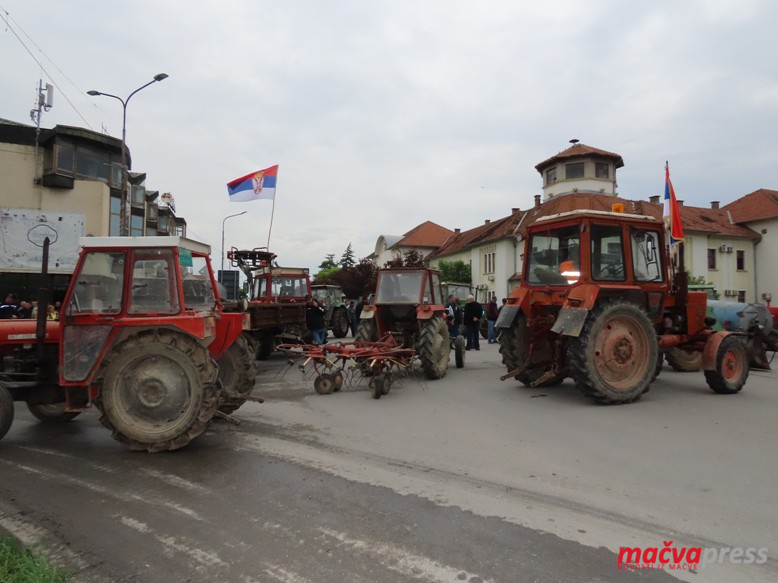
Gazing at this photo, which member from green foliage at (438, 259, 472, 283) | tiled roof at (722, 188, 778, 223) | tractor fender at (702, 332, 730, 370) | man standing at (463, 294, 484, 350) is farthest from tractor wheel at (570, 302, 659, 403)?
tiled roof at (722, 188, 778, 223)

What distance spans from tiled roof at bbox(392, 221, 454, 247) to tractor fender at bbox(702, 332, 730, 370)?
53.5m

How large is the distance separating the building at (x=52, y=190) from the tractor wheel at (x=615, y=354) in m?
19.9

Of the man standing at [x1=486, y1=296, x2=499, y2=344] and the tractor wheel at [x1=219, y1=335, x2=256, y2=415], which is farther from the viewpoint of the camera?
the man standing at [x1=486, y1=296, x2=499, y2=344]

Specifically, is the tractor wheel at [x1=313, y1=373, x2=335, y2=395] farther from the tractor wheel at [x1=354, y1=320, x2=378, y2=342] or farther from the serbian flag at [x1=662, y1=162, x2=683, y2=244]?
the serbian flag at [x1=662, y1=162, x2=683, y2=244]

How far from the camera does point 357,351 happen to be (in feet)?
26.3

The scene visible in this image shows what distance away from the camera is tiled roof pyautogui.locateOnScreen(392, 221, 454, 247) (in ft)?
200

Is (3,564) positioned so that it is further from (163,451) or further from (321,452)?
(321,452)

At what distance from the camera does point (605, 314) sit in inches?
267

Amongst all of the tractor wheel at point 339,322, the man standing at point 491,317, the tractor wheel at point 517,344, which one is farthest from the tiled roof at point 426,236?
the tractor wheel at point 517,344

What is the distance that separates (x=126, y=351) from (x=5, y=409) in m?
1.27

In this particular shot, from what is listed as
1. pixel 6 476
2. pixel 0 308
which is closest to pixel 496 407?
pixel 6 476

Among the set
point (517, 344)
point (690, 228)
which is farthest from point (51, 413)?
point (690, 228)

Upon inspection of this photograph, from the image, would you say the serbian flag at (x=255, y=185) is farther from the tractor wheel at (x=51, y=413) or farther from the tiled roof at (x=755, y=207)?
the tiled roof at (x=755, y=207)

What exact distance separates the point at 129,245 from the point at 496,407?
4.90m
